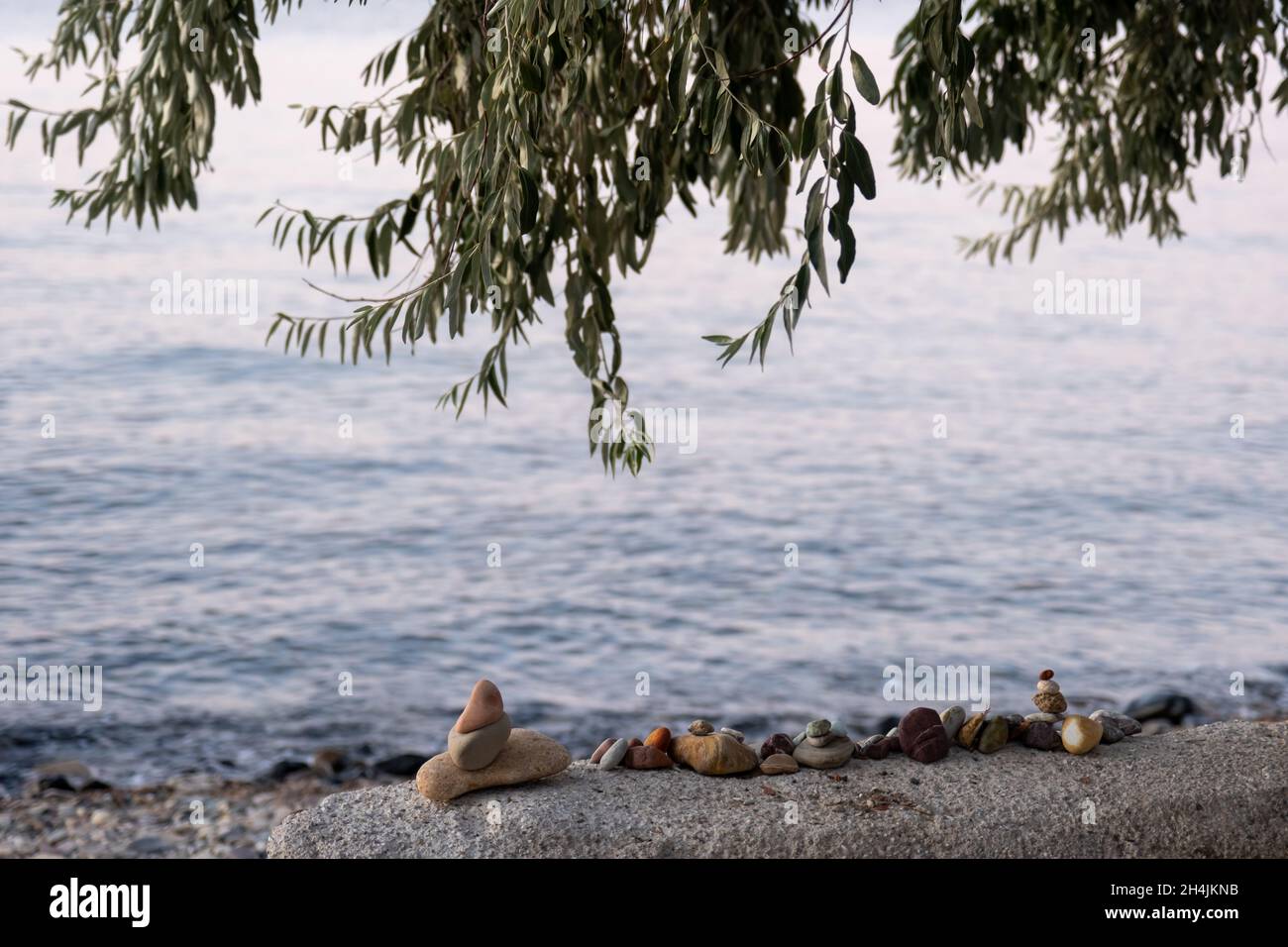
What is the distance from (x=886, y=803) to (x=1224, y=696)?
332 centimetres

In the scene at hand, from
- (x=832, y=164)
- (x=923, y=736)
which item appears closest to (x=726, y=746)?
(x=923, y=736)

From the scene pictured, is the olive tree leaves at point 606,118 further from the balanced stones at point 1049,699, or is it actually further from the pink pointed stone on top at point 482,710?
the balanced stones at point 1049,699

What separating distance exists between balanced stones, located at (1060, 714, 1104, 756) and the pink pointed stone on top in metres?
1.33

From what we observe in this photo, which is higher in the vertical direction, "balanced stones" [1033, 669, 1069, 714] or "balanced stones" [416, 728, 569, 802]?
"balanced stones" [1033, 669, 1069, 714]

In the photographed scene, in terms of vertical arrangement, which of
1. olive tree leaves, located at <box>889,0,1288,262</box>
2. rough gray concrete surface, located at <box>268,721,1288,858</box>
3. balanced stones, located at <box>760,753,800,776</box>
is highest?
olive tree leaves, located at <box>889,0,1288,262</box>

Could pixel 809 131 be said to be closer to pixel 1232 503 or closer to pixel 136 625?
pixel 136 625

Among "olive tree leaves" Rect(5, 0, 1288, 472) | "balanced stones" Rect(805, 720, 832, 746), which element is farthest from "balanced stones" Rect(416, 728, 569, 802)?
"olive tree leaves" Rect(5, 0, 1288, 472)

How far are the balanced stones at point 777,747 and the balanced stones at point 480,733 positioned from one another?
0.62m

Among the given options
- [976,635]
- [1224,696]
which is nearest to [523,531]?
[976,635]

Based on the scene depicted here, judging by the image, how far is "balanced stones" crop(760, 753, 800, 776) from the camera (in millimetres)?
3047

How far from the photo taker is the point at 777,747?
123 inches

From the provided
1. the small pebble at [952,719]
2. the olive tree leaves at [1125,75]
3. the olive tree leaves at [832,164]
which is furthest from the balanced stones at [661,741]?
the olive tree leaves at [1125,75]

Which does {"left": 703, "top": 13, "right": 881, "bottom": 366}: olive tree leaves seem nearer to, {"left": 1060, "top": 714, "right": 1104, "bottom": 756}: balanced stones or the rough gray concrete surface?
the rough gray concrete surface

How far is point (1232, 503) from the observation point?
9.05 meters
